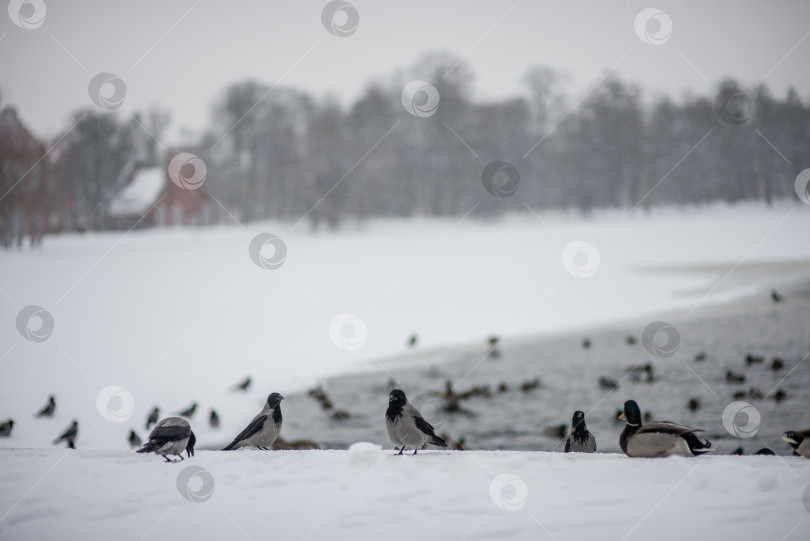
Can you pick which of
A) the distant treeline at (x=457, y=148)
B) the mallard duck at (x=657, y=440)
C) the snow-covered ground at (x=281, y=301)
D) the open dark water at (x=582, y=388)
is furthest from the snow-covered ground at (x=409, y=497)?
the distant treeline at (x=457, y=148)

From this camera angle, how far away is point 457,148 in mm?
55281

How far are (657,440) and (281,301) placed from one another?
16868 mm

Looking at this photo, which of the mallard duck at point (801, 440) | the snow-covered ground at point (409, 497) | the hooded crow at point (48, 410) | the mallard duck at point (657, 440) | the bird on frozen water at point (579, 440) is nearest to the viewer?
the snow-covered ground at point (409, 497)

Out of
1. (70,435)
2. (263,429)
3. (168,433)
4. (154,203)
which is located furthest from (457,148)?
(168,433)

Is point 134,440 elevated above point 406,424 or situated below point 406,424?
below

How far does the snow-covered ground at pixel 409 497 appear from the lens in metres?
4.05

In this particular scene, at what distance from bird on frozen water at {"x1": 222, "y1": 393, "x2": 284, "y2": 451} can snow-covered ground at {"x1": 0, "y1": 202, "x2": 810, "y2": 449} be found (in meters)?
4.55

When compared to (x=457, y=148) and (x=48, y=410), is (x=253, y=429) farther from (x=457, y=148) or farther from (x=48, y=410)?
(x=457, y=148)

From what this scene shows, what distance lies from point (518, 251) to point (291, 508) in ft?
96.5

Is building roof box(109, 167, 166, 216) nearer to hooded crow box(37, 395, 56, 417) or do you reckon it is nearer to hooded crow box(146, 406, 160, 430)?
hooded crow box(37, 395, 56, 417)

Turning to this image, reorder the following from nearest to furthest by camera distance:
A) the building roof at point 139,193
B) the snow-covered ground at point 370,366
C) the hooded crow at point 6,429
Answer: the snow-covered ground at point 370,366, the hooded crow at point 6,429, the building roof at point 139,193

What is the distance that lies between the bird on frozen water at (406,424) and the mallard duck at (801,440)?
2.55 meters

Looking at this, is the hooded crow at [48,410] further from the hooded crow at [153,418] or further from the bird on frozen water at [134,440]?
the bird on frozen water at [134,440]

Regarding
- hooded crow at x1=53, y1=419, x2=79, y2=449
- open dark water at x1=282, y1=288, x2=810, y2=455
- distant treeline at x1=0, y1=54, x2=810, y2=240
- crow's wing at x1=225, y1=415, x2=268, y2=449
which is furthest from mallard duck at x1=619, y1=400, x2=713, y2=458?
distant treeline at x1=0, y1=54, x2=810, y2=240
